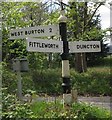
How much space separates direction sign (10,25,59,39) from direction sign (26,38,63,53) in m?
0.25

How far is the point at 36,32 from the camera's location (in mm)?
6754

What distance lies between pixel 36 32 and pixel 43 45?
433mm

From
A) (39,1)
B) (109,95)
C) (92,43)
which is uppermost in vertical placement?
(39,1)

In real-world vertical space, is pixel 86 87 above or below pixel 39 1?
below

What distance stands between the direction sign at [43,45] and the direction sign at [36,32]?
9.7 inches

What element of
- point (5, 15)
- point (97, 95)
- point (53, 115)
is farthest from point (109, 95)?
point (53, 115)

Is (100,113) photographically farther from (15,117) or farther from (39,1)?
(39,1)

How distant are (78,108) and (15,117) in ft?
4.98

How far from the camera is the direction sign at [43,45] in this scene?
6.19 m

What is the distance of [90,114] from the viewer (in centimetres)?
632

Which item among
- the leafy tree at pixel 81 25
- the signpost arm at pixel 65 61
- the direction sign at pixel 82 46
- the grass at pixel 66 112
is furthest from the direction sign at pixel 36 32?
the leafy tree at pixel 81 25

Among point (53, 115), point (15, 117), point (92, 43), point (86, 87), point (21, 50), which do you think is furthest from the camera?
point (86, 87)

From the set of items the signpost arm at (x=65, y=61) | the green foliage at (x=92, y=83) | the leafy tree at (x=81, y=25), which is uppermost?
the leafy tree at (x=81, y=25)

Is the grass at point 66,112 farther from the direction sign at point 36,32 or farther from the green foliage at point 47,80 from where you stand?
the green foliage at point 47,80
